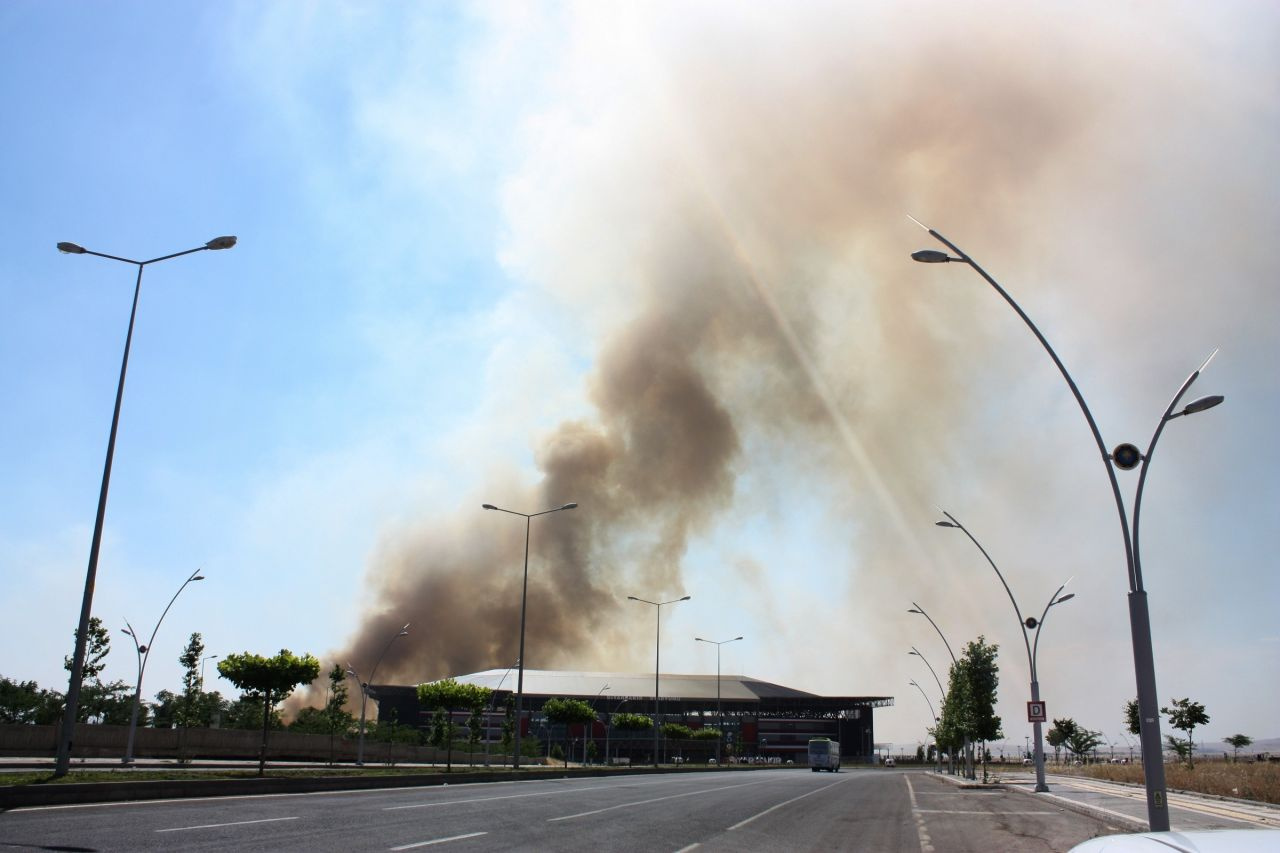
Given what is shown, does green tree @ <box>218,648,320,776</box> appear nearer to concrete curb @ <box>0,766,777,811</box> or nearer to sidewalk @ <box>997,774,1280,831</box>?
concrete curb @ <box>0,766,777,811</box>

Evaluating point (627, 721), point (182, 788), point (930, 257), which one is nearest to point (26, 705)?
point (627, 721)

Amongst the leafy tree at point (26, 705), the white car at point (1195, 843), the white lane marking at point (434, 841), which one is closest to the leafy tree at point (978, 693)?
the white lane marking at point (434, 841)

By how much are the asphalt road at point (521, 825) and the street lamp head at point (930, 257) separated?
11.1 metres

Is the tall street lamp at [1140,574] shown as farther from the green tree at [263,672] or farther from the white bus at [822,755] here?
the white bus at [822,755]

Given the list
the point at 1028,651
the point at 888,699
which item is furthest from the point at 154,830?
the point at 888,699

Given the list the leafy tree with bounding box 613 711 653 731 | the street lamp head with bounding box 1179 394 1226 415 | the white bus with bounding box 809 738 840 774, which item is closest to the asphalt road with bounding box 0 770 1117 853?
the street lamp head with bounding box 1179 394 1226 415

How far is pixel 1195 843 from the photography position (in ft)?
9.87

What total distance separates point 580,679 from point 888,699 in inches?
2334

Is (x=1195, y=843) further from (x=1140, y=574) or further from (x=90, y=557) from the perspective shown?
(x=90, y=557)

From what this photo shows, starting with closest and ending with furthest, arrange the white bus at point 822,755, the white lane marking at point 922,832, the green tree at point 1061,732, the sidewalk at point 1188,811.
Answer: the white lane marking at point 922,832 < the sidewalk at point 1188,811 < the white bus at point 822,755 < the green tree at point 1061,732

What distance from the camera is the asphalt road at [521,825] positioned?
1293 cm

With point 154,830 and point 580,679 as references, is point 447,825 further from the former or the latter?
point 580,679

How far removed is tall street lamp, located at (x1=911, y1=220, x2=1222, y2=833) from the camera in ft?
44.9

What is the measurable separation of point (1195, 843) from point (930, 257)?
49.6 ft
